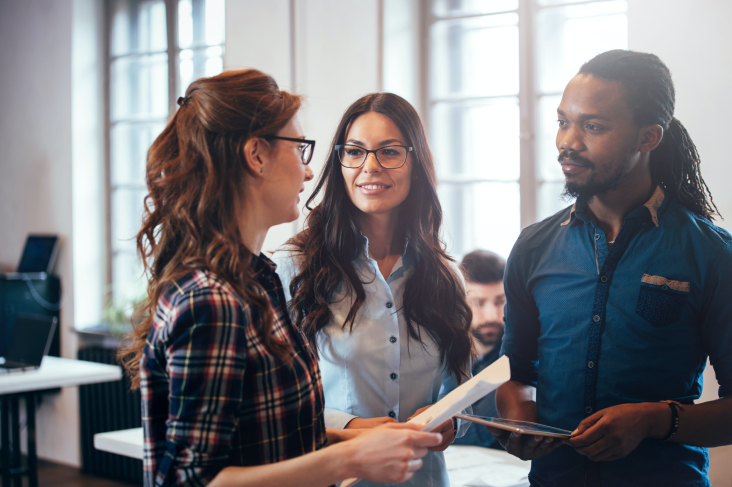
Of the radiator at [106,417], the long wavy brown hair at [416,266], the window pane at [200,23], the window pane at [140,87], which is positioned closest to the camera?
the long wavy brown hair at [416,266]

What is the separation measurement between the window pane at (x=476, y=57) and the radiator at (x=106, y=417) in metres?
3.01

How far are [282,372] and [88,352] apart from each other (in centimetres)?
418

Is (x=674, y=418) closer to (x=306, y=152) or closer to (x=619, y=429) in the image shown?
(x=619, y=429)

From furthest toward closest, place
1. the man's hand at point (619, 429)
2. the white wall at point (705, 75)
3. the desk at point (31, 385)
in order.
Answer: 1. the desk at point (31, 385)
2. the white wall at point (705, 75)
3. the man's hand at point (619, 429)

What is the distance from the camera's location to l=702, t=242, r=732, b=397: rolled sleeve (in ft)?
4.28

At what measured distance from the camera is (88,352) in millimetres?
4652

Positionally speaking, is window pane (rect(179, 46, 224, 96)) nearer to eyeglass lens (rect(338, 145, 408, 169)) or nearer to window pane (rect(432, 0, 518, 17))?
window pane (rect(432, 0, 518, 17))

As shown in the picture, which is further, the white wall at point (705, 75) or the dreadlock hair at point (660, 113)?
the white wall at point (705, 75)

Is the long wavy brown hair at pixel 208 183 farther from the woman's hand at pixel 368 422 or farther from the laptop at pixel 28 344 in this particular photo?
the laptop at pixel 28 344

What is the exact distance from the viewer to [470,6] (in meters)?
3.69

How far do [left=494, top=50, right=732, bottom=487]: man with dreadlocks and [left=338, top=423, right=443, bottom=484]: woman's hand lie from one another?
46 centimetres

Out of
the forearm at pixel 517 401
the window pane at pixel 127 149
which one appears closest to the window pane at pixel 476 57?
the forearm at pixel 517 401

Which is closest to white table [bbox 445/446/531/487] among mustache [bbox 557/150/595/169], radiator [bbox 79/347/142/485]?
mustache [bbox 557/150/595/169]

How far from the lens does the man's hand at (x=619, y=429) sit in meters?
1.26
